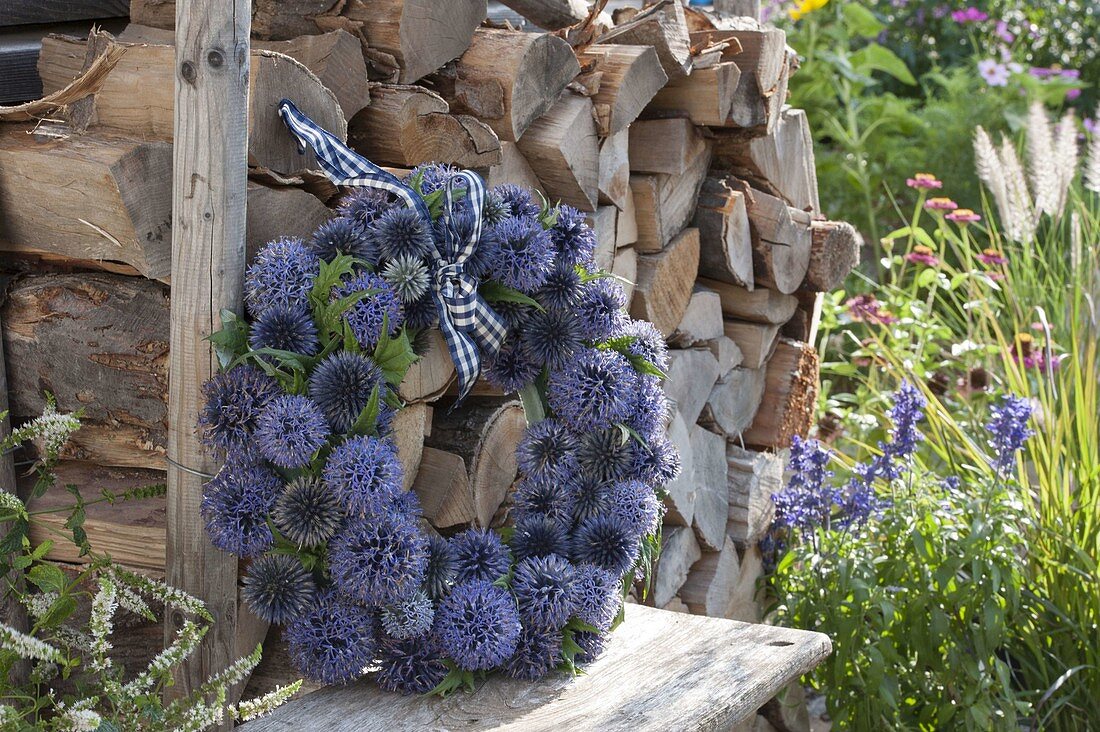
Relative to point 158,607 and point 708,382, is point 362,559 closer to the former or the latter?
point 158,607

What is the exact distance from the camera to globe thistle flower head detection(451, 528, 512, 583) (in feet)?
5.06

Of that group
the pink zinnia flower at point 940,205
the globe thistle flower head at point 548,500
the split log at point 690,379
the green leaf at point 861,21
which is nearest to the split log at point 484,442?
the globe thistle flower head at point 548,500

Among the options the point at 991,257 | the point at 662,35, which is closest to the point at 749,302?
the point at 662,35

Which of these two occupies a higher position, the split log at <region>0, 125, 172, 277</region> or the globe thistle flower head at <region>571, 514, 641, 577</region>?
the split log at <region>0, 125, 172, 277</region>

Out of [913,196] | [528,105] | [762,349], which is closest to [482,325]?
[528,105]

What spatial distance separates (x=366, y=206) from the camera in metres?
1.55

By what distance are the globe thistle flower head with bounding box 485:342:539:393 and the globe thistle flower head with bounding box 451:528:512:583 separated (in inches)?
9.1

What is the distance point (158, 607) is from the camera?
1698 mm

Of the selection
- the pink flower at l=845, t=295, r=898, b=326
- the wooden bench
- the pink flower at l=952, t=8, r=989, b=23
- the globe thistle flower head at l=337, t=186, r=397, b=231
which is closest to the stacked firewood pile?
the globe thistle flower head at l=337, t=186, r=397, b=231

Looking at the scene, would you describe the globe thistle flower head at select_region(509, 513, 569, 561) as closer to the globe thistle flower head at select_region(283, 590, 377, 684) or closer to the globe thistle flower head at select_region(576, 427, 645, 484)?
the globe thistle flower head at select_region(576, 427, 645, 484)

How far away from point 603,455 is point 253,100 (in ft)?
2.26

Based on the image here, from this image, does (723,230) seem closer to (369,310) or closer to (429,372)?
(429,372)

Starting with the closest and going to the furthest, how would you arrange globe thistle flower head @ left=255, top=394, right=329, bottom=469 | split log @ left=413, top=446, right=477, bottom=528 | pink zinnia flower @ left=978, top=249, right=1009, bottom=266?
globe thistle flower head @ left=255, top=394, right=329, bottom=469
split log @ left=413, top=446, right=477, bottom=528
pink zinnia flower @ left=978, top=249, right=1009, bottom=266

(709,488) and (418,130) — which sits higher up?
(418,130)
